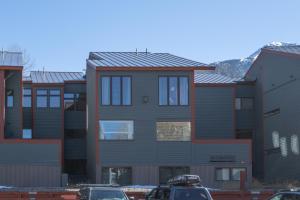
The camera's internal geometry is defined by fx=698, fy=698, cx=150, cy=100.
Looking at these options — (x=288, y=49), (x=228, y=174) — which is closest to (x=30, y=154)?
(x=228, y=174)

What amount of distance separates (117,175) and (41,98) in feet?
41.1

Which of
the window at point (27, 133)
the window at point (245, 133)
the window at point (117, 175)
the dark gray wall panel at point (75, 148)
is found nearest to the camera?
the window at point (117, 175)

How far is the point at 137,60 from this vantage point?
50.2 metres

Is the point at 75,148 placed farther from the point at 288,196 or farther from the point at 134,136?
the point at 288,196

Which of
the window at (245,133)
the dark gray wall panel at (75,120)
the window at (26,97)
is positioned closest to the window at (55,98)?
the dark gray wall panel at (75,120)

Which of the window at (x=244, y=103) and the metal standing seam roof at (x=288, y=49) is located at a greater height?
the metal standing seam roof at (x=288, y=49)

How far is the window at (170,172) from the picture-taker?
4708cm

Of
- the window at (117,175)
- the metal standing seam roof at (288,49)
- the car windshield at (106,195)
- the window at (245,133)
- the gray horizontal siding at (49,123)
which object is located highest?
the metal standing seam roof at (288,49)

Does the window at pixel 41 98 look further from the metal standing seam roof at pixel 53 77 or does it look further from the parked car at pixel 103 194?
the parked car at pixel 103 194

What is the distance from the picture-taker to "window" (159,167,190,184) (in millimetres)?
47084

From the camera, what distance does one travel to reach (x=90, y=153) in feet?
169

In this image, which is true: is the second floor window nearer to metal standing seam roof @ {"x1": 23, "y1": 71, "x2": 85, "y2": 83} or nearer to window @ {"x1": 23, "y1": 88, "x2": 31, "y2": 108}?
metal standing seam roof @ {"x1": 23, "y1": 71, "x2": 85, "y2": 83}

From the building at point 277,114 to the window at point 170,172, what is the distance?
797 centimetres

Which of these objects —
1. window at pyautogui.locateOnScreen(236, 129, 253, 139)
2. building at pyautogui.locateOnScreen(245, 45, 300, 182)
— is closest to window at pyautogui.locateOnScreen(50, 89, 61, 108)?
window at pyautogui.locateOnScreen(236, 129, 253, 139)
